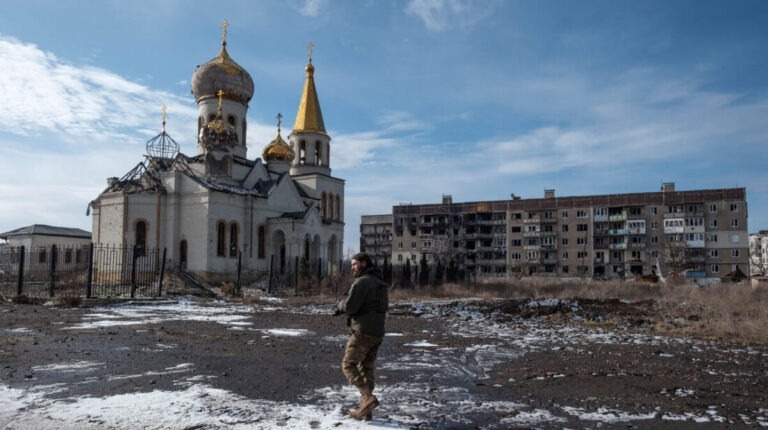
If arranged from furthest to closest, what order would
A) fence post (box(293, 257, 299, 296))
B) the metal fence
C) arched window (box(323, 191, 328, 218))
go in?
arched window (box(323, 191, 328, 218)), fence post (box(293, 257, 299, 296)), the metal fence

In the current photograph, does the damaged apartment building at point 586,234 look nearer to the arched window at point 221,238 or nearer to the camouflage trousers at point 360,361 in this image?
the arched window at point 221,238

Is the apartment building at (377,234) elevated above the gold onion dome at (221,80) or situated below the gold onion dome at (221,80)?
below

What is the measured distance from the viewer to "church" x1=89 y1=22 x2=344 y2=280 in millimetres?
31406

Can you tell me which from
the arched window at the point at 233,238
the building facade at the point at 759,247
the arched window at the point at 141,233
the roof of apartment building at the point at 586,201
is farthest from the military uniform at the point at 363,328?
the building facade at the point at 759,247

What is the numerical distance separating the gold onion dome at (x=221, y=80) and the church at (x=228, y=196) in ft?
0.21

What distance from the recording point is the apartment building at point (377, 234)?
83.6m

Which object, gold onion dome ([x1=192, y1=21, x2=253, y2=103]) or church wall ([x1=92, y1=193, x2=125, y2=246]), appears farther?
gold onion dome ([x1=192, y1=21, x2=253, y2=103])

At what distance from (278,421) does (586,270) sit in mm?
62976

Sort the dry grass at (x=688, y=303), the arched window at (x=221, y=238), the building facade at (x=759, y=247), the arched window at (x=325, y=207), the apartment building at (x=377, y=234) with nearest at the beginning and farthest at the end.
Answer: the dry grass at (x=688, y=303), the arched window at (x=221, y=238), the arched window at (x=325, y=207), the apartment building at (x=377, y=234), the building facade at (x=759, y=247)

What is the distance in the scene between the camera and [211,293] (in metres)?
25.2

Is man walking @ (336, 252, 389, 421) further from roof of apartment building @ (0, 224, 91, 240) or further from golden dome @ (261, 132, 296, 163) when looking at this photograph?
roof of apartment building @ (0, 224, 91, 240)

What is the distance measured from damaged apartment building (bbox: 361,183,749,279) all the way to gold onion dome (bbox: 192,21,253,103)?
31.2 metres

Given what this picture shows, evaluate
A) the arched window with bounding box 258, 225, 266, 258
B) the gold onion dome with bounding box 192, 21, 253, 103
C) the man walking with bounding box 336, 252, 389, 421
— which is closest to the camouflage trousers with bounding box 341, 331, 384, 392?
the man walking with bounding box 336, 252, 389, 421

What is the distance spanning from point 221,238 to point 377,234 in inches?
2092
